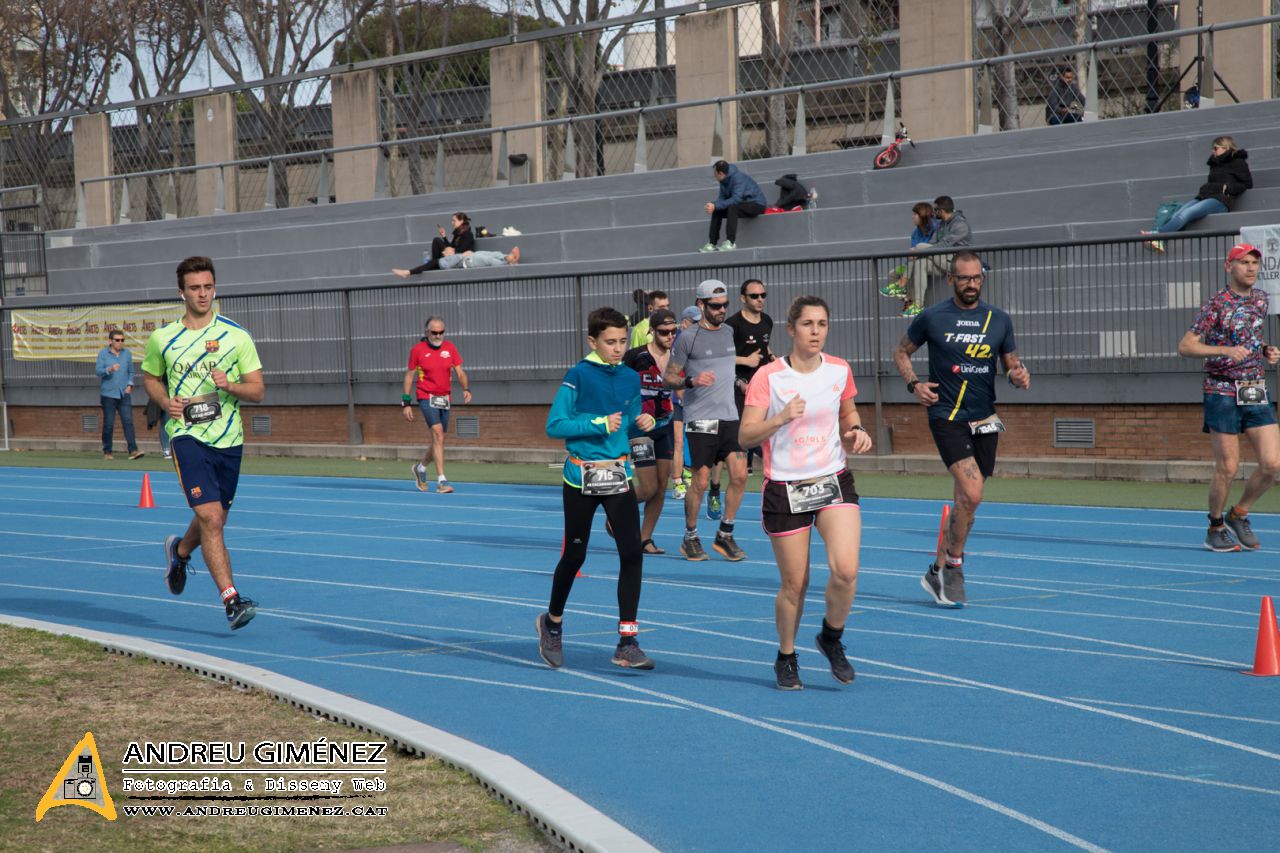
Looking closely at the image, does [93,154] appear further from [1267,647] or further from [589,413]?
[1267,647]

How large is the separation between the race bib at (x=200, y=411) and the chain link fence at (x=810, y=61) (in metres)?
21.7

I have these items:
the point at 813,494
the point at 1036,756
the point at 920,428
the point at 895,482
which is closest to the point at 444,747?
the point at 813,494

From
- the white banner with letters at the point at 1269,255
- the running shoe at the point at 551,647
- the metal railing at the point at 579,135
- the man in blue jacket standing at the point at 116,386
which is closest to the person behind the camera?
the running shoe at the point at 551,647

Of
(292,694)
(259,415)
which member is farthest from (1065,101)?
(292,694)

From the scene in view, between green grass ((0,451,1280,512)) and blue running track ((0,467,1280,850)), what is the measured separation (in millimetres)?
1247

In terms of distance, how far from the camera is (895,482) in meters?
20.0

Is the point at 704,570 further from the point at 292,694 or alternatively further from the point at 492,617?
the point at 292,694

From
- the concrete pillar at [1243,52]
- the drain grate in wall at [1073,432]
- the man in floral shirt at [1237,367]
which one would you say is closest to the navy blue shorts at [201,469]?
the man in floral shirt at [1237,367]

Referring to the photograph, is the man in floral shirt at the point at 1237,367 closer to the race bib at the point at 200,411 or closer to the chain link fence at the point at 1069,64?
the race bib at the point at 200,411

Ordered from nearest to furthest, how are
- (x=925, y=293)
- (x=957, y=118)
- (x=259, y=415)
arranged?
(x=925, y=293)
(x=957, y=118)
(x=259, y=415)

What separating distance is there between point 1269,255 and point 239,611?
1248 cm

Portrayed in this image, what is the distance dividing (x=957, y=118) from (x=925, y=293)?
25.1 feet

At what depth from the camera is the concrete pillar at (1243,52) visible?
23891 millimetres

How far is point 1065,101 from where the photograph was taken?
2539cm
